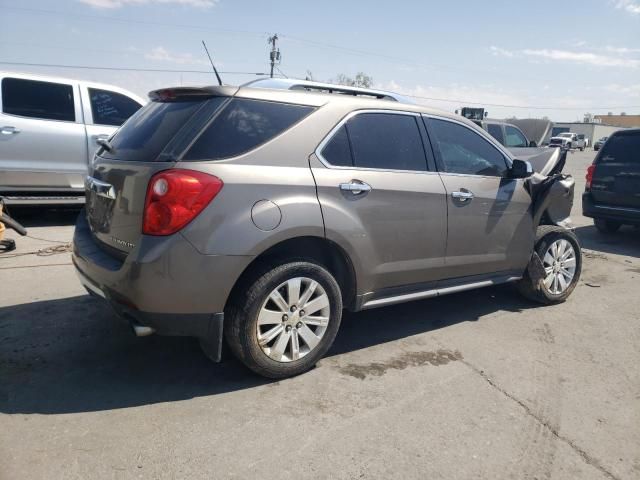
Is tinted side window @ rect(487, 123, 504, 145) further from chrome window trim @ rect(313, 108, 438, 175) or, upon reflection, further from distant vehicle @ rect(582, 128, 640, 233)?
chrome window trim @ rect(313, 108, 438, 175)

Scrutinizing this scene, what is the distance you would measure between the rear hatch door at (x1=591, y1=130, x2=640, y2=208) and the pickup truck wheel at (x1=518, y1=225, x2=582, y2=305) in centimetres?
346

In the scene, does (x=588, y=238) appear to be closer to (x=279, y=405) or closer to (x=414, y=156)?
(x=414, y=156)

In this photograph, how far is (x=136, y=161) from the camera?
120 inches

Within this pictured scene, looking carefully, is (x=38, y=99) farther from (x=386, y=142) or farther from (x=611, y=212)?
(x=611, y=212)

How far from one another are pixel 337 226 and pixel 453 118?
5.31ft

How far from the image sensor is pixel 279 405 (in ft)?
9.93

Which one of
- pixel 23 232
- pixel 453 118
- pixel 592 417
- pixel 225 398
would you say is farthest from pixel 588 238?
pixel 23 232

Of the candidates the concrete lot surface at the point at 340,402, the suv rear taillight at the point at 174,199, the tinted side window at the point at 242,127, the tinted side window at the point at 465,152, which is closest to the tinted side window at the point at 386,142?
the tinted side window at the point at 465,152

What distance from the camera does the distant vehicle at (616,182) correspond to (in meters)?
7.79

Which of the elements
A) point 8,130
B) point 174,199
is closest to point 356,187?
point 174,199

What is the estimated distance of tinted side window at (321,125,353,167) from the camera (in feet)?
11.0

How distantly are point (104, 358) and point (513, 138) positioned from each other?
12.1 m

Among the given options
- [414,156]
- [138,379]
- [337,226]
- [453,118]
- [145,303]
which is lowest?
[138,379]

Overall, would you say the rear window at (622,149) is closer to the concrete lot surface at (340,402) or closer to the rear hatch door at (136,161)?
the concrete lot surface at (340,402)
